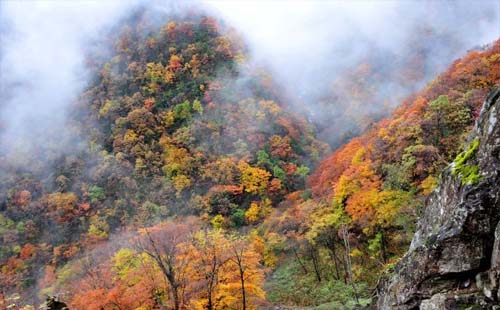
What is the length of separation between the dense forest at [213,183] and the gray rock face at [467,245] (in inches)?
22.8

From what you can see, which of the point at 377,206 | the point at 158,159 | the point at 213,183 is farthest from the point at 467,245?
the point at 158,159

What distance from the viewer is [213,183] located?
204 ft

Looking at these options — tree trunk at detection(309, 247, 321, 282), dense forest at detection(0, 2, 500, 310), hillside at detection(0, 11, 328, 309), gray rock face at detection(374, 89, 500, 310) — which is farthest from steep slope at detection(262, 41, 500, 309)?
hillside at detection(0, 11, 328, 309)

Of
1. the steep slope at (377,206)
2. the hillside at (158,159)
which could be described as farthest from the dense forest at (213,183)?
the hillside at (158,159)

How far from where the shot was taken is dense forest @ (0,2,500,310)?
27.5 m

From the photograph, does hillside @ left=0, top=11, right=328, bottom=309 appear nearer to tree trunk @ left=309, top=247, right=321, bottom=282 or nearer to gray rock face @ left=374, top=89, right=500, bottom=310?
tree trunk @ left=309, top=247, right=321, bottom=282

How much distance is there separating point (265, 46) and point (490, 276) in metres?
99.5

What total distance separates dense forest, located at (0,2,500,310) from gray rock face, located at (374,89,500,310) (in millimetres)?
580

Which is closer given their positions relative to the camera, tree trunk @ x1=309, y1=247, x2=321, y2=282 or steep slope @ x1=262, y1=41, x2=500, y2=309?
steep slope @ x1=262, y1=41, x2=500, y2=309

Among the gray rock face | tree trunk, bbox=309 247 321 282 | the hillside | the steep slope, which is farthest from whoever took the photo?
the hillside

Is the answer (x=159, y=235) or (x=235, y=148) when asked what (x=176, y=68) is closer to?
(x=235, y=148)

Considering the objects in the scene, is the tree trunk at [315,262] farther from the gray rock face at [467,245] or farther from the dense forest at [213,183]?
the gray rock face at [467,245]

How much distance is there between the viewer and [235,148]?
67.9m

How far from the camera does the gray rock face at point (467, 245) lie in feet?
27.8
